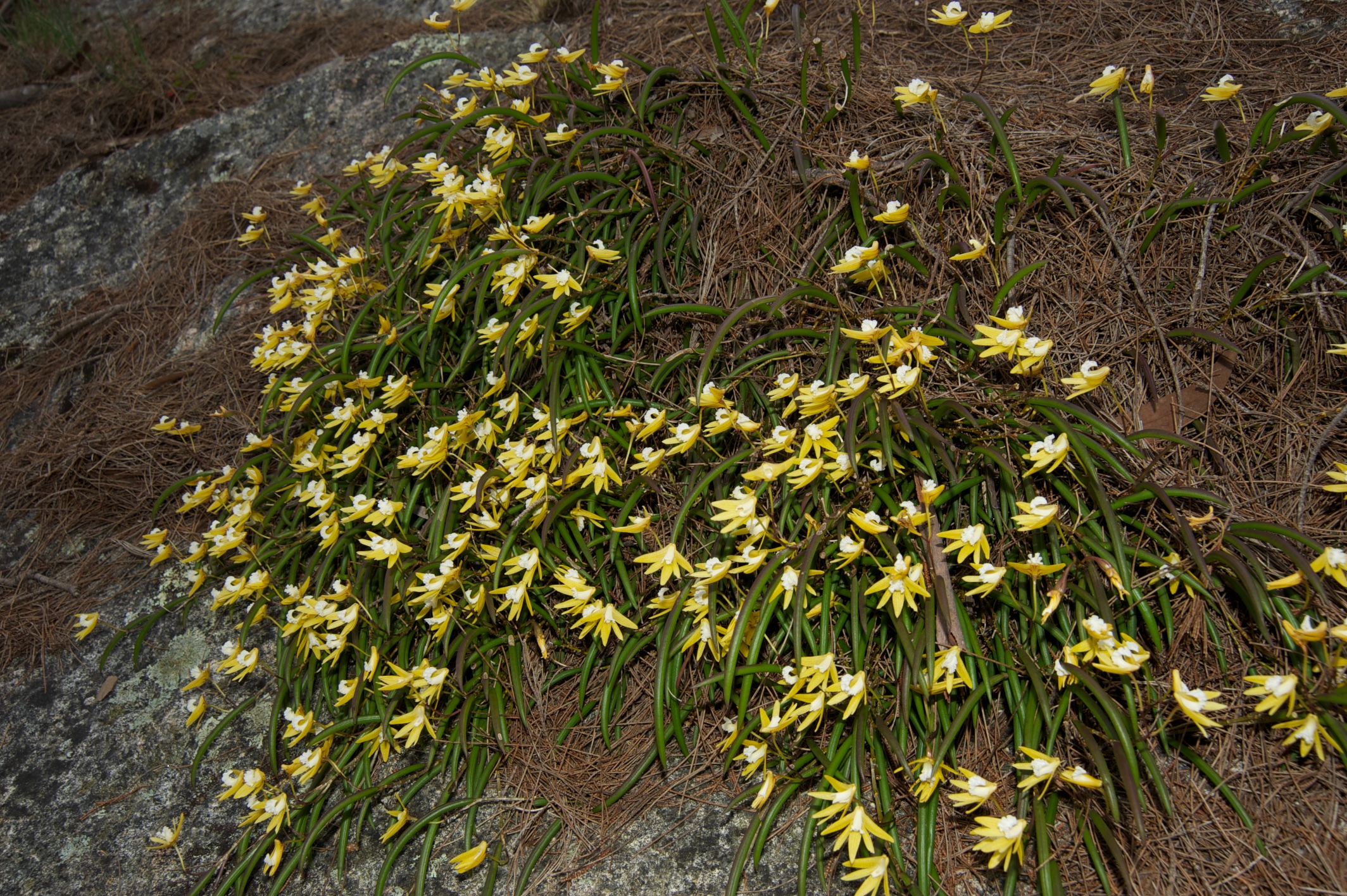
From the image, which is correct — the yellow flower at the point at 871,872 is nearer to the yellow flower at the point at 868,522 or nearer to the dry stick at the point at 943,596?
the dry stick at the point at 943,596

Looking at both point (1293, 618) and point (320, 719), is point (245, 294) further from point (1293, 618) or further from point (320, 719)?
point (1293, 618)

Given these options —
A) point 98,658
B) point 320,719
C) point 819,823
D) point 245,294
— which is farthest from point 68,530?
point 819,823

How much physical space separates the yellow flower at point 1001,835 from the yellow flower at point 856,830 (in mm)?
197

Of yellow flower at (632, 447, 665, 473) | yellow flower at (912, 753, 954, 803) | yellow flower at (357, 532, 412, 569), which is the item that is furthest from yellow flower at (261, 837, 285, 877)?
yellow flower at (912, 753, 954, 803)

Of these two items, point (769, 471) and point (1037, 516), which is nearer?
point (1037, 516)

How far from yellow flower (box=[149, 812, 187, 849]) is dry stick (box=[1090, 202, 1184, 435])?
9.72 ft

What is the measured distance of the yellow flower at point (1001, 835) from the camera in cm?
157

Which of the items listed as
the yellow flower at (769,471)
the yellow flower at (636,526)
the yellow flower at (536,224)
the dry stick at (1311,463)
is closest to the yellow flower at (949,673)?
the yellow flower at (769,471)

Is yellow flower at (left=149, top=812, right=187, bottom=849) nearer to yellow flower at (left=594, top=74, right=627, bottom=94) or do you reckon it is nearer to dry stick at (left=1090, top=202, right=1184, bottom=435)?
yellow flower at (left=594, top=74, right=627, bottom=94)

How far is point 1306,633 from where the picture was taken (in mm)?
1540

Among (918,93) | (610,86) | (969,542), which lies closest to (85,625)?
(610,86)

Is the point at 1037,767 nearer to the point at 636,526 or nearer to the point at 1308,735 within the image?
the point at 1308,735

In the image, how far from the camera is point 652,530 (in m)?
2.36

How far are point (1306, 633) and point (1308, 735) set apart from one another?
192 millimetres
